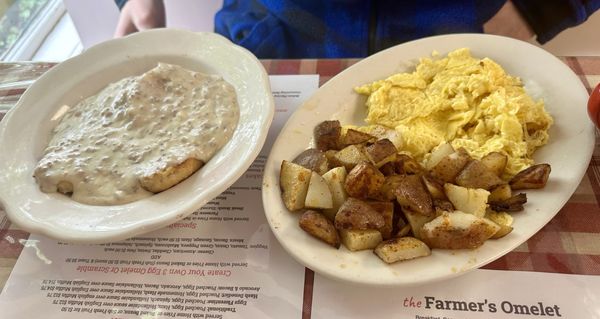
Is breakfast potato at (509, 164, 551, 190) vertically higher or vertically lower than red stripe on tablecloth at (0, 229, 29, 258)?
higher

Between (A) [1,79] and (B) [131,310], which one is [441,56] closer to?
(B) [131,310]

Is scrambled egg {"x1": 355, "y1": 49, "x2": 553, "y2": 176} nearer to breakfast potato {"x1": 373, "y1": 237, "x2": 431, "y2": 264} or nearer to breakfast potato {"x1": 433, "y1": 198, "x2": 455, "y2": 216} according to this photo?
breakfast potato {"x1": 433, "y1": 198, "x2": 455, "y2": 216}

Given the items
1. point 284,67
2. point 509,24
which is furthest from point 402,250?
point 509,24

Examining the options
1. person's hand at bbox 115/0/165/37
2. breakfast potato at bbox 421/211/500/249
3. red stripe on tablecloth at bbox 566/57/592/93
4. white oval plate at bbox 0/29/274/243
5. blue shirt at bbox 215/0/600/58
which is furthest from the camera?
→ person's hand at bbox 115/0/165/37

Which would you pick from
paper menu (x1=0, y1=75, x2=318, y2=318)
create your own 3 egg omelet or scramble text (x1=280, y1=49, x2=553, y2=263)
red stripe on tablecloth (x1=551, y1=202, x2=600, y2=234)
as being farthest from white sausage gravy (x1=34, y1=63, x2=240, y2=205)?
red stripe on tablecloth (x1=551, y1=202, x2=600, y2=234)

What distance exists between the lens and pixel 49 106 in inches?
51.6

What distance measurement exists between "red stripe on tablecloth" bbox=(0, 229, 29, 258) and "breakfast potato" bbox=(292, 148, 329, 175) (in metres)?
0.70

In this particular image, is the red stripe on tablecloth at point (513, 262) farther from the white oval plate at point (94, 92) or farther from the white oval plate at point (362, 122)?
the white oval plate at point (94, 92)

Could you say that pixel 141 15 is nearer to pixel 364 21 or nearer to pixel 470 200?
pixel 364 21

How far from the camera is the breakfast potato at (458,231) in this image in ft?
2.91

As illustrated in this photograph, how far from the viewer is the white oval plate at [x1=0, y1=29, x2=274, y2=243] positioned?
991 millimetres

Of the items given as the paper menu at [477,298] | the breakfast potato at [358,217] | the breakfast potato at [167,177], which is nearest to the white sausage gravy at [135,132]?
the breakfast potato at [167,177]

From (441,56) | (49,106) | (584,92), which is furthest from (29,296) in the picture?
(584,92)

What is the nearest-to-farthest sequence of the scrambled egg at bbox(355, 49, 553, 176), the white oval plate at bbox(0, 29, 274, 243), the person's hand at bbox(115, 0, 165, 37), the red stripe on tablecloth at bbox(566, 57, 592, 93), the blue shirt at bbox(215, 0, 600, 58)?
the white oval plate at bbox(0, 29, 274, 243)
the scrambled egg at bbox(355, 49, 553, 176)
the red stripe on tablecloth at bbox(566, 57, 592, 93)
the blue shirt at bbox(215, 0, 600, 58)
the person's hand at bbox(115, 0, 165, 37)
